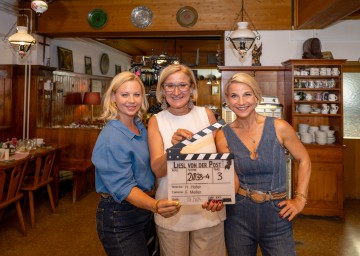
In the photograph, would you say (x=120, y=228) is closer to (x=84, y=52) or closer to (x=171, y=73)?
(x=171, y=73)

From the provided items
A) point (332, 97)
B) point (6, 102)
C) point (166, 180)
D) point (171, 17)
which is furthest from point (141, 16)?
point (166, 180)

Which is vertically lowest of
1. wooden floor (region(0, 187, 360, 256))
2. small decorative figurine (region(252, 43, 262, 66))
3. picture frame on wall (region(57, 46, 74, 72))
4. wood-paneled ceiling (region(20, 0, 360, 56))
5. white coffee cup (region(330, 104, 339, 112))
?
wooden floor (region(0, 187, 360, 256))

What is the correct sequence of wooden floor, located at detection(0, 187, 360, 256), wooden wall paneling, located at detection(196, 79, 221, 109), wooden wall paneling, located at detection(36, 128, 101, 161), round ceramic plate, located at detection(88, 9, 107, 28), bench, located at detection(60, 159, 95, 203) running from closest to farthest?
wooden floor, located at detection(0, 187, 360, 256)
bench, located at detection(60, 159, 95, 203)
round ceramic plate, located at detection(88, 9, 107, 28)
wooden wall paneling, located at detection(36, 128, 101, 161)
wooden wall paneling, located at detection(196, 79, 221, 109)

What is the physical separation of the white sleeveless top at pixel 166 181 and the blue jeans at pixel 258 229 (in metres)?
0.10

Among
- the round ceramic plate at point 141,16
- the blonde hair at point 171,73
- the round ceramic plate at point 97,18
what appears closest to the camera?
the blonde hair at point 171,73

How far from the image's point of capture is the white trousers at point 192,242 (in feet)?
5.13

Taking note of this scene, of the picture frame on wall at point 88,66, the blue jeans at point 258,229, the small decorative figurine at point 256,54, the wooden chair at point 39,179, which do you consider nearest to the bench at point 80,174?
the wooden chair at point 39,179

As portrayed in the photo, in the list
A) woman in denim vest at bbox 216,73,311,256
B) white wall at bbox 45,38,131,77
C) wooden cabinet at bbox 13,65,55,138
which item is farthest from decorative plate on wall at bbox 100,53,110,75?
woman in denim vest at bbox 216,73,311,256

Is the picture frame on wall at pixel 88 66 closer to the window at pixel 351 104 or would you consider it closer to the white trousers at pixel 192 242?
the window at pixel 351 104

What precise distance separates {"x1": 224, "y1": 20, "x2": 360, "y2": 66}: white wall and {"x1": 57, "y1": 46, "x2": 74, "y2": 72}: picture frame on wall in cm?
366

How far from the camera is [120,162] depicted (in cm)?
149

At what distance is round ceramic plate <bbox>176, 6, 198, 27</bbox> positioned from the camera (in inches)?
202

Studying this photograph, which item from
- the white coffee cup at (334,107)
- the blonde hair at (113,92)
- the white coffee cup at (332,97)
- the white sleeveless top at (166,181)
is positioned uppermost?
the white coffee cup at (332,97)

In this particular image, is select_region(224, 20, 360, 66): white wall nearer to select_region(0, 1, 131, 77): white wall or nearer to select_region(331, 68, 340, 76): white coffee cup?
select_region(331, 68, 340, 76): white coffee cup
